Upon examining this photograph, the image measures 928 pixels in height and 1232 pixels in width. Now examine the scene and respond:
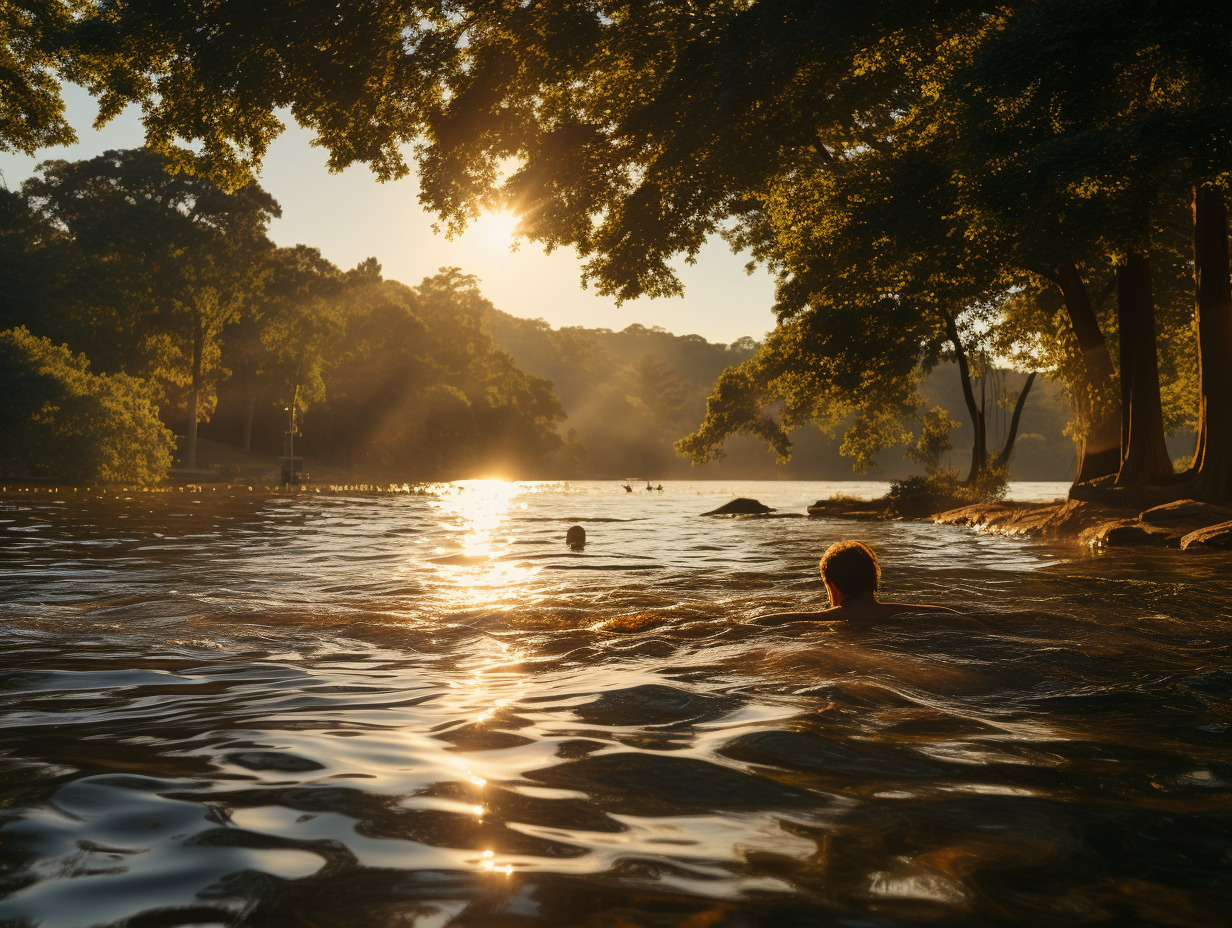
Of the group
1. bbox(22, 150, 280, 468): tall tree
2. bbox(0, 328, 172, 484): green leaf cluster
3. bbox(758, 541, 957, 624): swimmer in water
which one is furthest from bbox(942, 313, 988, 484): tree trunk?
bbox(22, 150, 280, 468): tall tree

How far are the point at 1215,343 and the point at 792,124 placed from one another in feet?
32.7

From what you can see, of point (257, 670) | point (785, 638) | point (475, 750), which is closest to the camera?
point (475, 750)

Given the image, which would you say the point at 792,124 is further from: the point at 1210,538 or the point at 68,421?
the point at 68,421

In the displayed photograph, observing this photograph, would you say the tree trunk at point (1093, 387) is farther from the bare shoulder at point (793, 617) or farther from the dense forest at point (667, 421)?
the dense forest at point (667, 421)

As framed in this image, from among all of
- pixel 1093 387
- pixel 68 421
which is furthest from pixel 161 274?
pixel 1093 387

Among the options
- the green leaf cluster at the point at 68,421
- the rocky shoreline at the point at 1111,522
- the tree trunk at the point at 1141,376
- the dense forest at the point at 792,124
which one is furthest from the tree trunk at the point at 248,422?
the tree trunk at the point at 1141,376

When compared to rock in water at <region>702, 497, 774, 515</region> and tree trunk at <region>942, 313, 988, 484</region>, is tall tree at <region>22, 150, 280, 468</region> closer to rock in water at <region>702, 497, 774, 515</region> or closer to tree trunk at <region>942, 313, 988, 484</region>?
rock in water at <region>702, 497, 774, 515</region>

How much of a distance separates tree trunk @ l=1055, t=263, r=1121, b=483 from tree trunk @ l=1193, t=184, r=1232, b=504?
431 centimetres

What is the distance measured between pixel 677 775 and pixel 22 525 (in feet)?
61.6

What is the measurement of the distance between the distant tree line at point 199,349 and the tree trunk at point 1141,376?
35.2 metres

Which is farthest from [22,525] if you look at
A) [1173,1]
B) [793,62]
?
[1173,1]

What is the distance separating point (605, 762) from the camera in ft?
13.6

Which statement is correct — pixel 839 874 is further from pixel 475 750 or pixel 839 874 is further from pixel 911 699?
pixel 911 699

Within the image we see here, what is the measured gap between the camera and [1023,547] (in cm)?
1761
